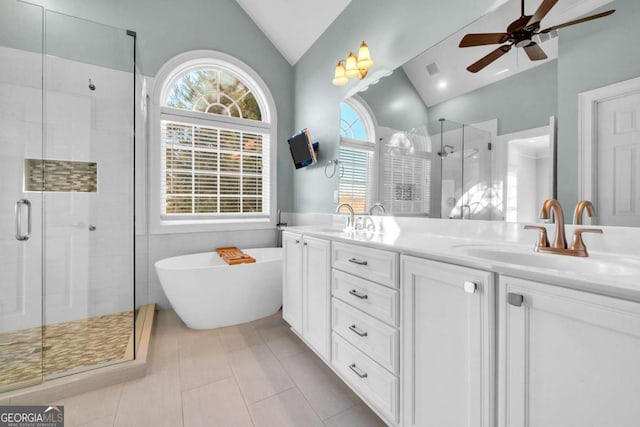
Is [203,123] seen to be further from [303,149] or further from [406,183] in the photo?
[406,183]

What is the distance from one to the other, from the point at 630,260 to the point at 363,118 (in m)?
1.84

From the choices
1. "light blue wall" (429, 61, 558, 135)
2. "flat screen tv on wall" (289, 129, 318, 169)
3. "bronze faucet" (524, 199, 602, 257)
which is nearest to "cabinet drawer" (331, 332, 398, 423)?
"bronze faucet" (524, 199, 602, 257)

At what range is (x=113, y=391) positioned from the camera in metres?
1.62

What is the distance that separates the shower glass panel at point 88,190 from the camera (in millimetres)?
2008

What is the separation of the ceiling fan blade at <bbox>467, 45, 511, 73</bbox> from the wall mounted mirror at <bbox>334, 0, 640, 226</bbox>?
0.02 meters

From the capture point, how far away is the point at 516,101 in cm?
131

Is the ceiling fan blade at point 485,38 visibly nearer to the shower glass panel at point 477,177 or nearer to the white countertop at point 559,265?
the shower glass panel at point 477,177

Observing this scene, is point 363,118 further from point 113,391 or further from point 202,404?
point 113,391

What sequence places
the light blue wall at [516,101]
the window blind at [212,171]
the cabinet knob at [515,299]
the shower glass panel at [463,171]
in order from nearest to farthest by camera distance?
the cabinet knob at [515,299], the light blue wall at [516,101], the shower glass panel at [463,171], the window blind at [212,171]

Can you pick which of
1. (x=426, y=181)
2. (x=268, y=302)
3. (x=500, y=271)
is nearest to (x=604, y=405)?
(x=500, y=271)

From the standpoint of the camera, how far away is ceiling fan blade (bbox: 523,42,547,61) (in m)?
1.22

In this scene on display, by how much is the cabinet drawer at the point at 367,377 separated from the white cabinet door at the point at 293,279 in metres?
0.49

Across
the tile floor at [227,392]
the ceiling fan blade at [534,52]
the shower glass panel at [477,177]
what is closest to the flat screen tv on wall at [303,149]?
the shower glass panel at [477,177]

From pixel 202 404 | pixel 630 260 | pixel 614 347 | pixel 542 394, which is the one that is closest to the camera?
pixel 614 347
